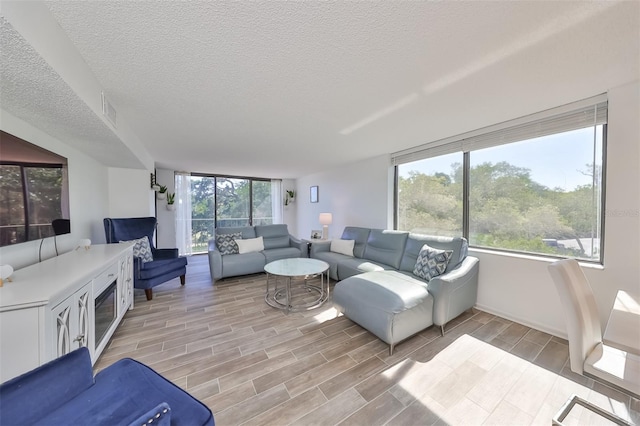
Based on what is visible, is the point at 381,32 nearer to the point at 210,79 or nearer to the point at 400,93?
the point at 400,93

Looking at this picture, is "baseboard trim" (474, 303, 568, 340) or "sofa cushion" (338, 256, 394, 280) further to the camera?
"sofa cushion" (338, 256, 394, 280)

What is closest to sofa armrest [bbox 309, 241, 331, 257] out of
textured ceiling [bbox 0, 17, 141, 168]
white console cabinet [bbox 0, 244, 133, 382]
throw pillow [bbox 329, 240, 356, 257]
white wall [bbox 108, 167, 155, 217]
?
throw pillow [bbox 329, 240, 356, 257]

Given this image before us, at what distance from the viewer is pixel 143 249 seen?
126 inches

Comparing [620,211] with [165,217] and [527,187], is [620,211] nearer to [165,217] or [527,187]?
[527,187]

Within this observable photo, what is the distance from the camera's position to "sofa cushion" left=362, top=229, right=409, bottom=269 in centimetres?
332

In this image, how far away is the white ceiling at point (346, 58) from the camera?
1.15 m

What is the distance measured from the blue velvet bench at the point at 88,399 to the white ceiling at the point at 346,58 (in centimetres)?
156

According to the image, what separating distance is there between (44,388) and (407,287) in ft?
8.05

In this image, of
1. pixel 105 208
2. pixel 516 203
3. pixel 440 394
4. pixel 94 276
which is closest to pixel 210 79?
pixel 94 276

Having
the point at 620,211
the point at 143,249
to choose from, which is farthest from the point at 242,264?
the point at 620,211

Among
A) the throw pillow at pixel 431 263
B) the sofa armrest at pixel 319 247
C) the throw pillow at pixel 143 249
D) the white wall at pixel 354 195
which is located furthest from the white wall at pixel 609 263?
the throw pillow at pixel 143 249

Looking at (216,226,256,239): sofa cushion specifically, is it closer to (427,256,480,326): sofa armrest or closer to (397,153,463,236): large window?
(397,153,463,236): large window

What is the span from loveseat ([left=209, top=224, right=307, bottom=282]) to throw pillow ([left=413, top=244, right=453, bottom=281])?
2354 millimetres

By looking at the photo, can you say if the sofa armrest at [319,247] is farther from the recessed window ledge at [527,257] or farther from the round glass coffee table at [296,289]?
the recessed window ledge at [527,257]
